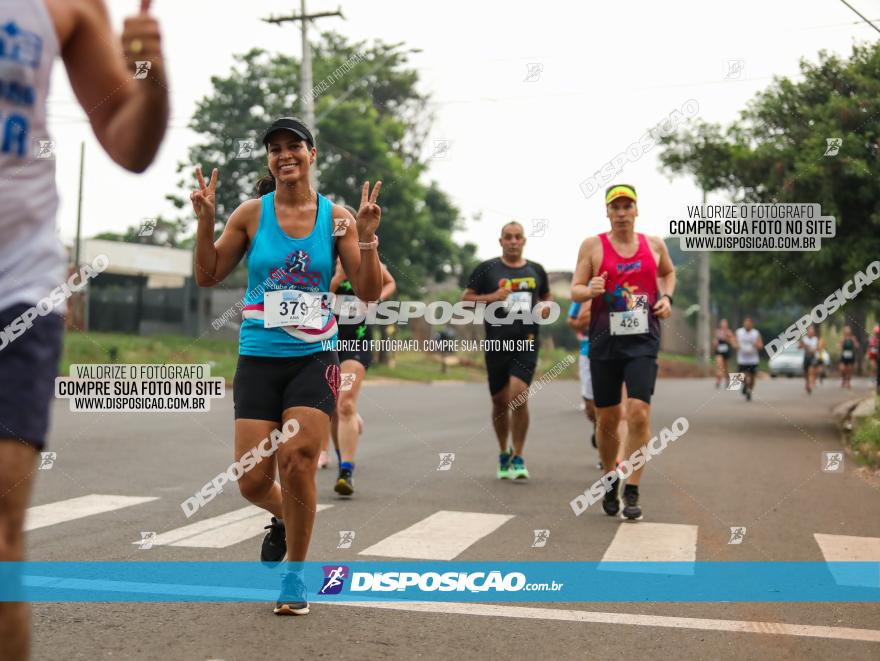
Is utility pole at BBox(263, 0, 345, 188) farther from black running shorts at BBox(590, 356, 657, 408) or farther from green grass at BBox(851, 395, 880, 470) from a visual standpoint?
black running shorts at BBox(590, 356, 657, 408)

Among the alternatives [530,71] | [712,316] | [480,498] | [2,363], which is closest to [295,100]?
[530,71]

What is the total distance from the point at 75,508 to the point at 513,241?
4253 millimetres

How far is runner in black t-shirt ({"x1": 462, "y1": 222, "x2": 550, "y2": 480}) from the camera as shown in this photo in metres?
9.87

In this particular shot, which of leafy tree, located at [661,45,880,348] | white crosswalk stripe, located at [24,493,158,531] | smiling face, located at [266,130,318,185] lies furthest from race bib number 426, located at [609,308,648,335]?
leafy tree, located at [661,45,880,348]

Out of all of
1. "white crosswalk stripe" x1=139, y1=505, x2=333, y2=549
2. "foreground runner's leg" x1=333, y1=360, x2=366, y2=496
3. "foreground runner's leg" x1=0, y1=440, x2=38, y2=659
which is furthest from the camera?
"foreground runner's leg" x1=333, y1=360, x2=366, y2=496

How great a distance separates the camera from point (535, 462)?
11.6 meters

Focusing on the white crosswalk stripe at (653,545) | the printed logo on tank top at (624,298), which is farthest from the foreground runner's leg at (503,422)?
the white crosswalk stripe at (653,545)

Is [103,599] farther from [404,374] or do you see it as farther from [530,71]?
[404,374]

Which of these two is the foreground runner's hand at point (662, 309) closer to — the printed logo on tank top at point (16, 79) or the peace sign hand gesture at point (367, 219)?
the peace sign hand gesture at point (367, 219)

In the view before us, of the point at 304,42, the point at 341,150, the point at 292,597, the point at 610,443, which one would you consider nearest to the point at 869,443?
the point at 610,443

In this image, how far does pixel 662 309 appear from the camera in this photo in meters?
7.82

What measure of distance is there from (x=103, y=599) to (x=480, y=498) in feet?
13.4

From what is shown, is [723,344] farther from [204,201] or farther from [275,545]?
[204,201]

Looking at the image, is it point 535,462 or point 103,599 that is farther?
point 535,462
